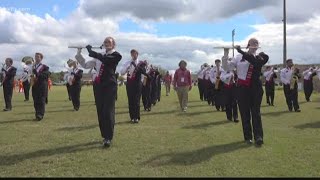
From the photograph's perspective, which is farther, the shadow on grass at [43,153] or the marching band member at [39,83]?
the marching band member at [39,83]

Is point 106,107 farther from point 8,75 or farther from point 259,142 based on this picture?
point 8,75

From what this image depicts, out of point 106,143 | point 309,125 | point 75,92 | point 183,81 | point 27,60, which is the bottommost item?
point 309,125

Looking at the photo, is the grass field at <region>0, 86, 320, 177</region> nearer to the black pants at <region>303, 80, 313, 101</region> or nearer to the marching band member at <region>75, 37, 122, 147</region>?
the marching band member at <region>75, 37, 122, 147</region>

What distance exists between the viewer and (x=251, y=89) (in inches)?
475

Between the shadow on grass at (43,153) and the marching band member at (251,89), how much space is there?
131 inches

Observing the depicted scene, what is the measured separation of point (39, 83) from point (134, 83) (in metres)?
3.21

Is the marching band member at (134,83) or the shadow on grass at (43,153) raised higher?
the marching band member at (134,83)

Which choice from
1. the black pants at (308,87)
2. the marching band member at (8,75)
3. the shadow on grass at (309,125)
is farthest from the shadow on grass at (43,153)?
the black pants at (308,87)

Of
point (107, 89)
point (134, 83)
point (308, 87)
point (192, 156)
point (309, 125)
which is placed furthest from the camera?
point (308, 87)

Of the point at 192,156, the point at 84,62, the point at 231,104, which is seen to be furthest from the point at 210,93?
the point at 192,156

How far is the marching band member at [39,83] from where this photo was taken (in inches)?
695

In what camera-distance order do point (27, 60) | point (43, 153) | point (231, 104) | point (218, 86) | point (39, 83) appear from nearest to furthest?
point (43, 153) < point (231, 104) < point (39, 83) < point (218, 86) < point (27, 60)

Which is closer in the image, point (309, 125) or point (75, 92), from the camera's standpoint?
point (309, 125)

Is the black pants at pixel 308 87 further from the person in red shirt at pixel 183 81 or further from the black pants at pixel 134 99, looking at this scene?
the black pants at pixel 134 99
